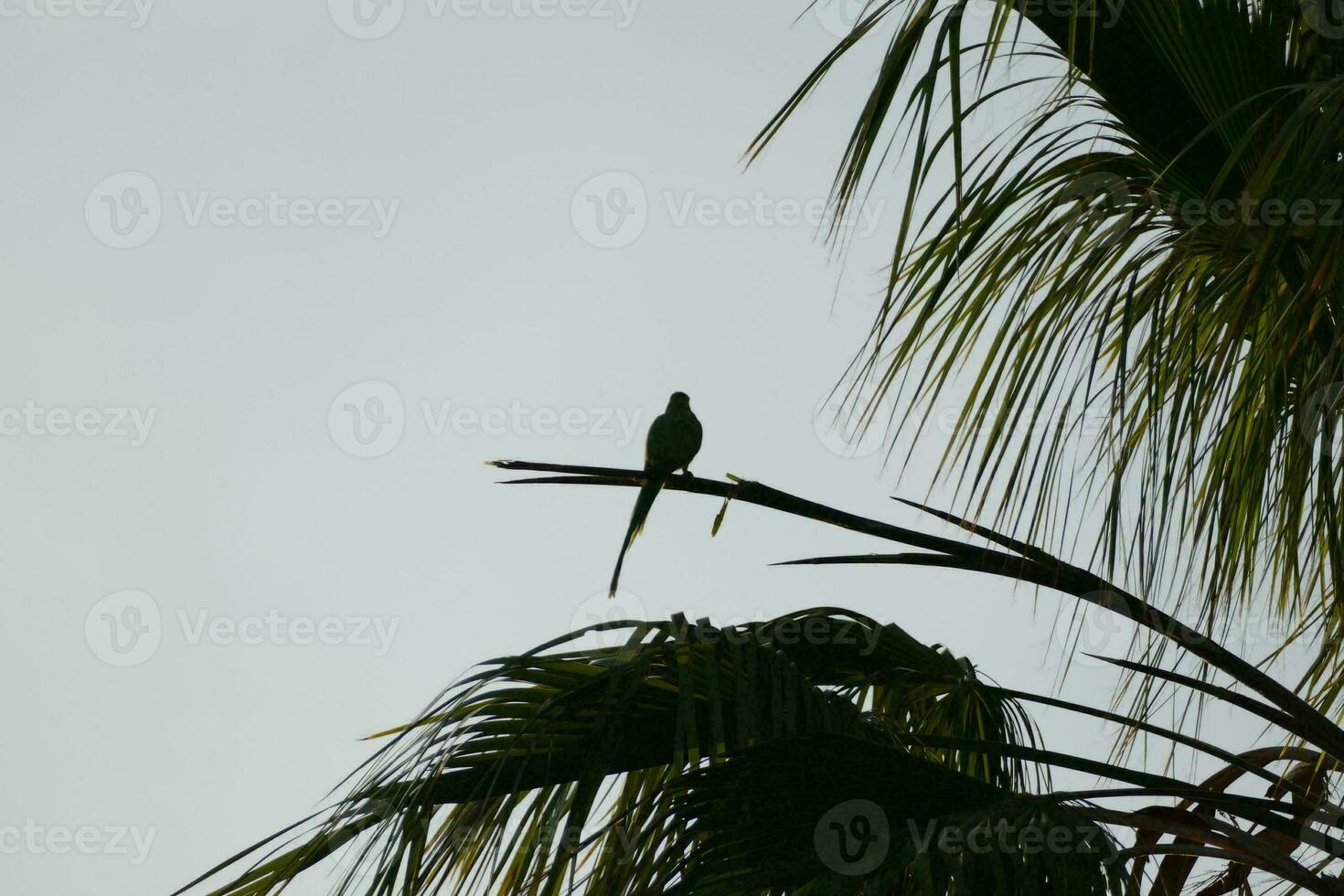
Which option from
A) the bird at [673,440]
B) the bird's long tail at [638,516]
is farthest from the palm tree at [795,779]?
the bird at [673,440]

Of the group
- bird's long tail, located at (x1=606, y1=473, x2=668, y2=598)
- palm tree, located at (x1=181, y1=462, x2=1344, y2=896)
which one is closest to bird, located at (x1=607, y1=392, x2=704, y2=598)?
bird's long tail, located at (x1=606, y1=473, x2=668, y2=598)

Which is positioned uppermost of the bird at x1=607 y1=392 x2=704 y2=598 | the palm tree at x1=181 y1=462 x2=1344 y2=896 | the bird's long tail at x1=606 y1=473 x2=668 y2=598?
the bird at x1=607 y1=392 x2=704 y2=598

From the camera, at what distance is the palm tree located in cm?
188

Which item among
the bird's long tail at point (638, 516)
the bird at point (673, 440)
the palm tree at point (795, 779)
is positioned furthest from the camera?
the bird at point (673, 440)

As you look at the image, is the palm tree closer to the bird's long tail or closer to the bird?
the bird's long tail

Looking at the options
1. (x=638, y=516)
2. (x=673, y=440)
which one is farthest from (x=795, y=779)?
(x=673, y=440)

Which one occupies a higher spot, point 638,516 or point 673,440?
point 673,440

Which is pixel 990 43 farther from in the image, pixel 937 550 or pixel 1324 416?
pixel 937 550

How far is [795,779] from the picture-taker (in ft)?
6.45

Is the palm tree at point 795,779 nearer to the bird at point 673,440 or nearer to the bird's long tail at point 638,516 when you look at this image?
the bird's long tail at point 638,516

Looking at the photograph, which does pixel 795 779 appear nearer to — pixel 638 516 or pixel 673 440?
pixel 638 516

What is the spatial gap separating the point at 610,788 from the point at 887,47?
153 centimetres

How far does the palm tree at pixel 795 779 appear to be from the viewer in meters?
1.88

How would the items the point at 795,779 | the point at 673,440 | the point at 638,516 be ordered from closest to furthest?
1. the point at 795,779
2. the point at 638,516
3. the point at 673,440
